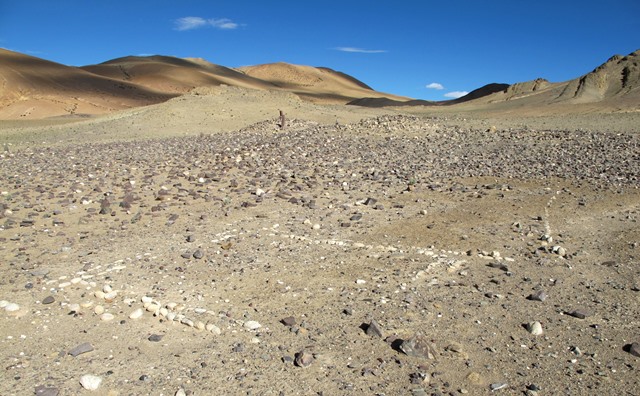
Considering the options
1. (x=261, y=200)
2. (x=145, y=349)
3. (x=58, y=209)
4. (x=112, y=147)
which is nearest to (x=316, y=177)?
(x=261, y=200)

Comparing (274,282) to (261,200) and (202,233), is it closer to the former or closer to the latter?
(202,233)

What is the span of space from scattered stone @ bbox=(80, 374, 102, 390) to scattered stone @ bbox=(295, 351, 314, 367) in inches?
47.2

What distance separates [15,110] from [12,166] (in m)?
26.2

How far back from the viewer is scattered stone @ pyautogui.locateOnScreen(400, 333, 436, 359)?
11.5 feet

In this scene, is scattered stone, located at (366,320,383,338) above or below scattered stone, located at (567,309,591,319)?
below

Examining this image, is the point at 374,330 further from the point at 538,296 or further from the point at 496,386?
the point at 538,296

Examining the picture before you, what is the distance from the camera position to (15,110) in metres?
33.8

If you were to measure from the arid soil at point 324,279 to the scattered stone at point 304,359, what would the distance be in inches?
0.5

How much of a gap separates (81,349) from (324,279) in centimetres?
209

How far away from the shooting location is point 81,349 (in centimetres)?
350

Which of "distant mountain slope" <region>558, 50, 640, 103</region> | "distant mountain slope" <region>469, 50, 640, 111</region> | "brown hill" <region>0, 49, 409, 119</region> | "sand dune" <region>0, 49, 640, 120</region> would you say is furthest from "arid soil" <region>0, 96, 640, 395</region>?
"distant mountain slope" <region>558, 50, 640, 103</region>


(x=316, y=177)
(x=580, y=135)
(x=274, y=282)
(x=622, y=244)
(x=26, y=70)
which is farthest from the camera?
(x=26, y=70)

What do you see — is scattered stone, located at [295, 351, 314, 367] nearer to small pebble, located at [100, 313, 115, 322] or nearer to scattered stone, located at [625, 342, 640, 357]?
small pebble, located at [100, 313, 115, 322]

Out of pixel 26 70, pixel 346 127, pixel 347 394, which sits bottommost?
pixel 347 394
